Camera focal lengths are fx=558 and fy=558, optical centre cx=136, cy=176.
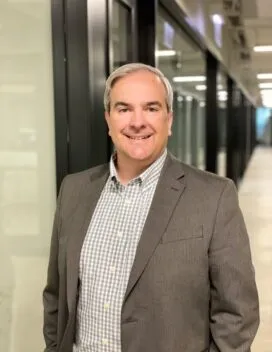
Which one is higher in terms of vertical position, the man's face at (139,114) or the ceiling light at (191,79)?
the ceiling light at (191,79)

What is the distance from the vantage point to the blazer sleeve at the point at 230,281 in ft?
5.41

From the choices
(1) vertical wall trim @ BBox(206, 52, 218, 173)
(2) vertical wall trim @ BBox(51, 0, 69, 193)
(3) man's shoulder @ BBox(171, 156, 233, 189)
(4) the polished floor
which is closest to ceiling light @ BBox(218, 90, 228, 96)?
(1) vertical wall trim @ BBox(206, 52, 218, 173)

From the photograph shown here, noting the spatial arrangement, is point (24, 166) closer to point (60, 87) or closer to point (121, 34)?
point (60, 87)

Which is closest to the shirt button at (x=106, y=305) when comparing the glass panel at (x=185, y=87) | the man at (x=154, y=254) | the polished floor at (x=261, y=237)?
the man at (x=154, y=254)

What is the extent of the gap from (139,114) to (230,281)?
22.3 inches

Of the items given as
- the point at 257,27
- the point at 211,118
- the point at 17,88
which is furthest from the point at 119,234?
the point at 211,118

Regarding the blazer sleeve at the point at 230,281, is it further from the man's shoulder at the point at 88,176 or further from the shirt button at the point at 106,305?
the man's shoulder at the point at 88,176

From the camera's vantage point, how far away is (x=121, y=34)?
11.5ft

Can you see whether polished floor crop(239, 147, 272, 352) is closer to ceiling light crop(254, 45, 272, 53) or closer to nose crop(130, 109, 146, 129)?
nose crop(130, 109, 146, 129)

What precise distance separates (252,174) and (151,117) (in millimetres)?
16925

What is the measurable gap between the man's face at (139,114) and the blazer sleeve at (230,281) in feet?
0.90

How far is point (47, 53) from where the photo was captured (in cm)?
252

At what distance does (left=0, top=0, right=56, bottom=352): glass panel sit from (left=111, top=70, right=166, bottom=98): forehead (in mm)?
871


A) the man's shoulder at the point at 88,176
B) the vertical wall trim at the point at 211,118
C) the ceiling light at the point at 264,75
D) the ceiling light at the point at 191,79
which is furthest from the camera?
the ceiling light at the point at 264,75
